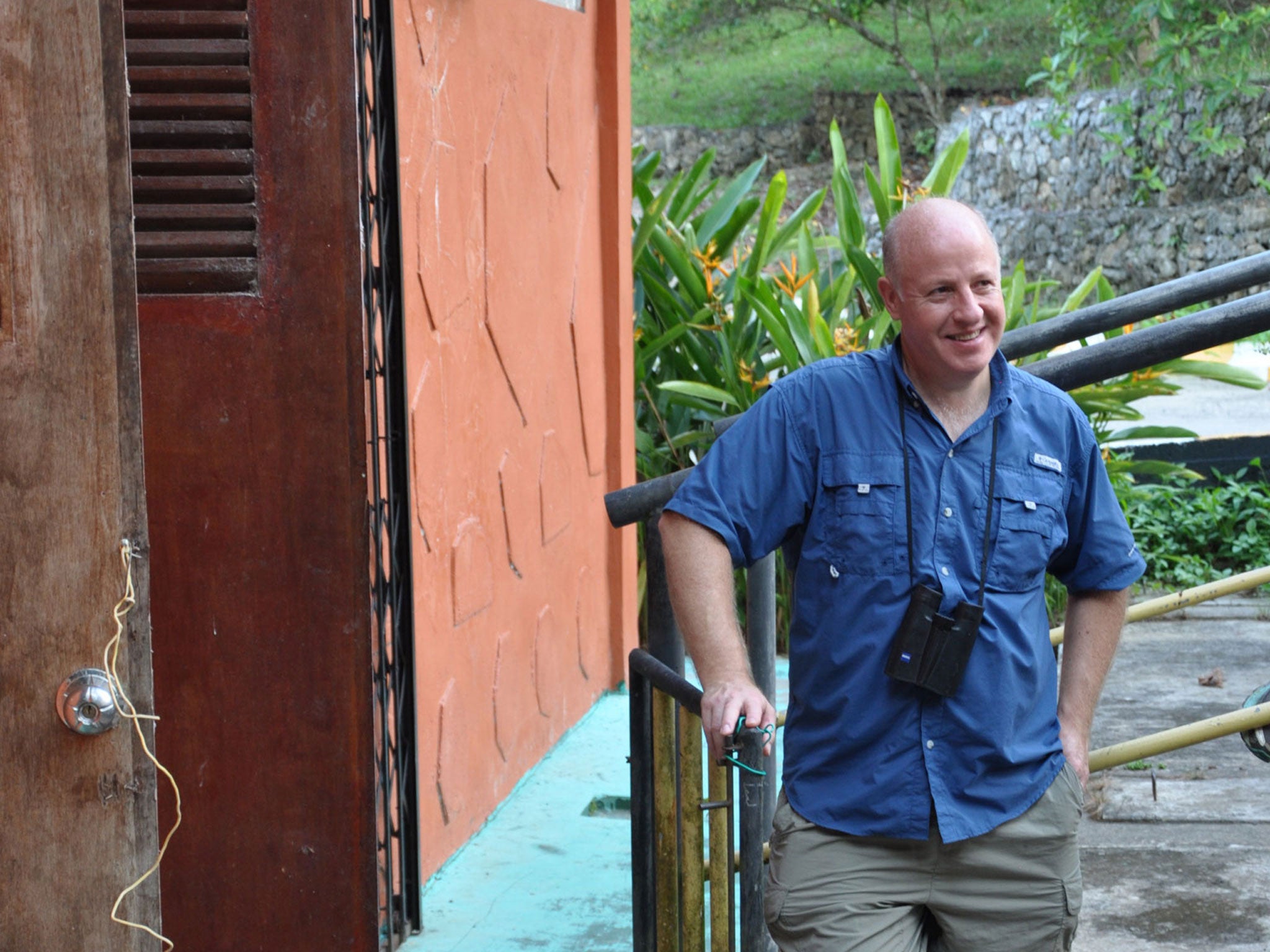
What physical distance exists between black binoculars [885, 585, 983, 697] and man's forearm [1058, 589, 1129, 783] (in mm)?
290

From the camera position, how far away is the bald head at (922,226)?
82.6 inches

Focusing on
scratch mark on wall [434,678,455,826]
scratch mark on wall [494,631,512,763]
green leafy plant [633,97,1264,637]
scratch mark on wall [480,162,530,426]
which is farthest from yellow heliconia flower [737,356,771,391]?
scratch mark on wall [434,678,455,826]

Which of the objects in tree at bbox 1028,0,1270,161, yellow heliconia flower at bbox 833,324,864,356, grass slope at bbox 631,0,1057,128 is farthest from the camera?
grass slope at bbox 631,0,1057,128

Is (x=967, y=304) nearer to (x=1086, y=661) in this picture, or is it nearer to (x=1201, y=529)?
(x=1086, y=661)

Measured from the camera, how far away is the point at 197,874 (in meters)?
3.05

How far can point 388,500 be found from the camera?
11.1 ft

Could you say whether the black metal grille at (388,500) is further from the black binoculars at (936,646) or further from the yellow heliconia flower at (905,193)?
the yellow heliconia flower at (905,193)

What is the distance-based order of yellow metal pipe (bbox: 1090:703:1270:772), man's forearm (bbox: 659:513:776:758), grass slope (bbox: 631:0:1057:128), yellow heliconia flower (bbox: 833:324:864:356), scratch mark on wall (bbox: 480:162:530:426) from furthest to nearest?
grass slope (bbox: 631:0:1057:128)
yellow heliconia flower (bbox: 833:324:864:356)
scratch mark on wall (bbox: 480:162:530:426)
yellow metal pipe (bbox: 1090:703:1270:772)
man's forearm (bbox: 659:513:776:758)

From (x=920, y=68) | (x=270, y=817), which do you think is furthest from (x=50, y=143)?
(x=920, y=68)

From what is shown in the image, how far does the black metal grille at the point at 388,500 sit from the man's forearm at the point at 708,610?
1.29m

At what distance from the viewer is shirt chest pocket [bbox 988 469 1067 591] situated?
205 cm

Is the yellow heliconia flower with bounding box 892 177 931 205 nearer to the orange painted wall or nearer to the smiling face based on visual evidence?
the orange painted wall

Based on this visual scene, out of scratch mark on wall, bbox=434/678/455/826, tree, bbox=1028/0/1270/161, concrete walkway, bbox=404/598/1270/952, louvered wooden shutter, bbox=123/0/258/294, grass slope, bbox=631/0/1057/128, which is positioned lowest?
concrete walkway, bbox=404/598/1270/952

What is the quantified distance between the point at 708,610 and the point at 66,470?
33.0 inches
